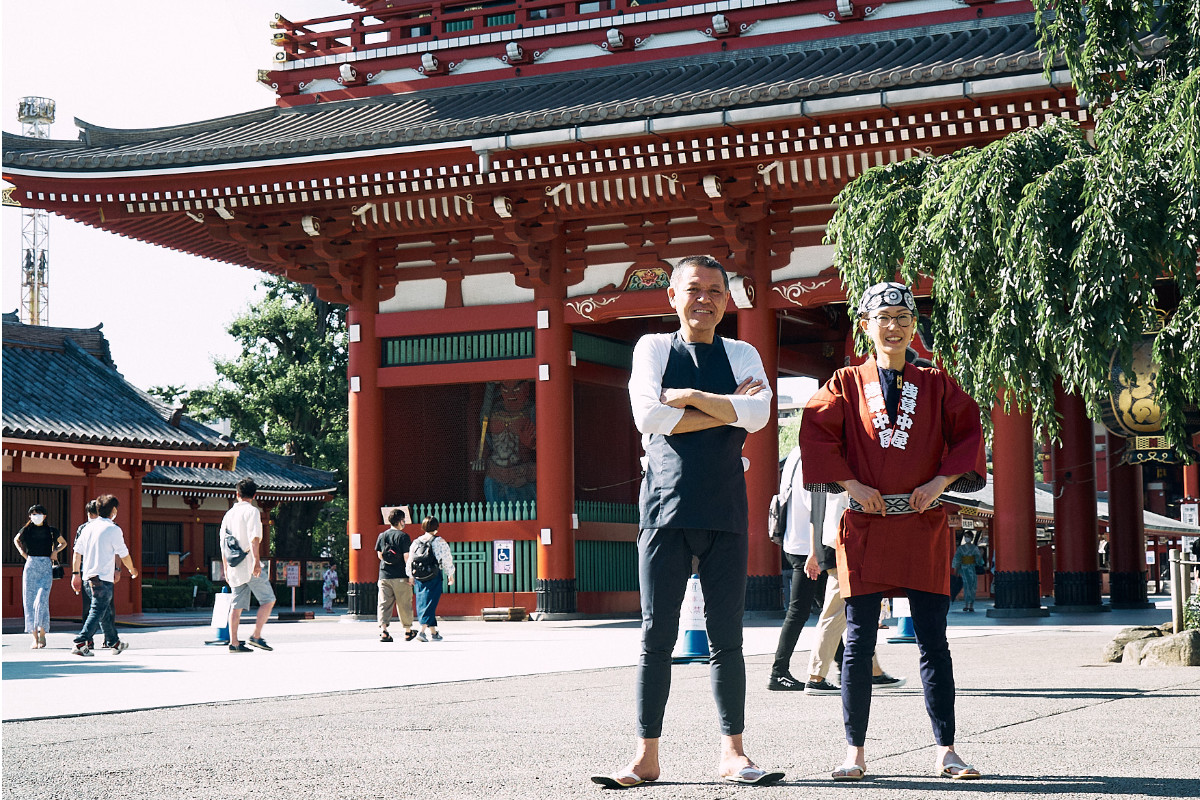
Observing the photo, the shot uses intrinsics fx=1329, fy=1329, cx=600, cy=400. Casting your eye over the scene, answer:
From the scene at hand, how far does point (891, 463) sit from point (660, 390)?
2.97 ft

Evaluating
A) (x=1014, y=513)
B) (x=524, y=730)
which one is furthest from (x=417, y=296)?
(x=524, y=730)

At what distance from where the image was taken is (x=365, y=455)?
18594 mm

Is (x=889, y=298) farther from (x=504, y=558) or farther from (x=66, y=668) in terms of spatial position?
(x=504, y=558)

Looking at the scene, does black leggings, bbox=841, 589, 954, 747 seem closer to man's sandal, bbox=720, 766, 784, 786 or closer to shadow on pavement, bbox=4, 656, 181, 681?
man's sandal, bbox=720, 766, 784, 786

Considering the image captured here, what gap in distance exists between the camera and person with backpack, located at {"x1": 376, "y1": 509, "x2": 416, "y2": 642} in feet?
46.5

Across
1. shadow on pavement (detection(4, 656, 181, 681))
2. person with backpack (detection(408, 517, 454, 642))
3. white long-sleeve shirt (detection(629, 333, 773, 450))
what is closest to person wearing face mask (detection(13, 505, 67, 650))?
shadow on pavement (detection(4, 656, 181, 681))

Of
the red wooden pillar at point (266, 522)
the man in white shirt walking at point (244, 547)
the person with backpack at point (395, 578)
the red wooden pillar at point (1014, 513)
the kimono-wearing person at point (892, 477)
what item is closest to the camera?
the kimono-wearing person at point (892, 477)

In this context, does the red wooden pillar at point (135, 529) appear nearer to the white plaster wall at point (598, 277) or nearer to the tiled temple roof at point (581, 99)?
the tiled temple roof at point (581, 99)

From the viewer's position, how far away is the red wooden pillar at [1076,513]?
19.8 metres

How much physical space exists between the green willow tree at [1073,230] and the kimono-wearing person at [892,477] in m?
4.16

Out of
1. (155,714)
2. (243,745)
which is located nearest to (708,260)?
(243,745)

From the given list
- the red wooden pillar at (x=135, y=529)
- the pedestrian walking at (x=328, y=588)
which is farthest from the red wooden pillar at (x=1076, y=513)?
the pedestrian walking at (x=328, y=588)

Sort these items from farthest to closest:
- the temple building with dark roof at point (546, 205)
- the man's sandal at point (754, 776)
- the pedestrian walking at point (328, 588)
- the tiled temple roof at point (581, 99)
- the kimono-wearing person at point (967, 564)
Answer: the pedestrian walking at point (328, 588), the kimono-wearing person at point (967, 564), the temple building with dark roof at point (546, 205), the tiled temple roof at point (581, 99), the man's sandal at point (754, 776)

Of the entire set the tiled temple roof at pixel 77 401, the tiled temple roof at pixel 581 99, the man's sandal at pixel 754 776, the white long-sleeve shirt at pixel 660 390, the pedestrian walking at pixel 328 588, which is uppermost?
the tiled temple roof at pixel 581 99
